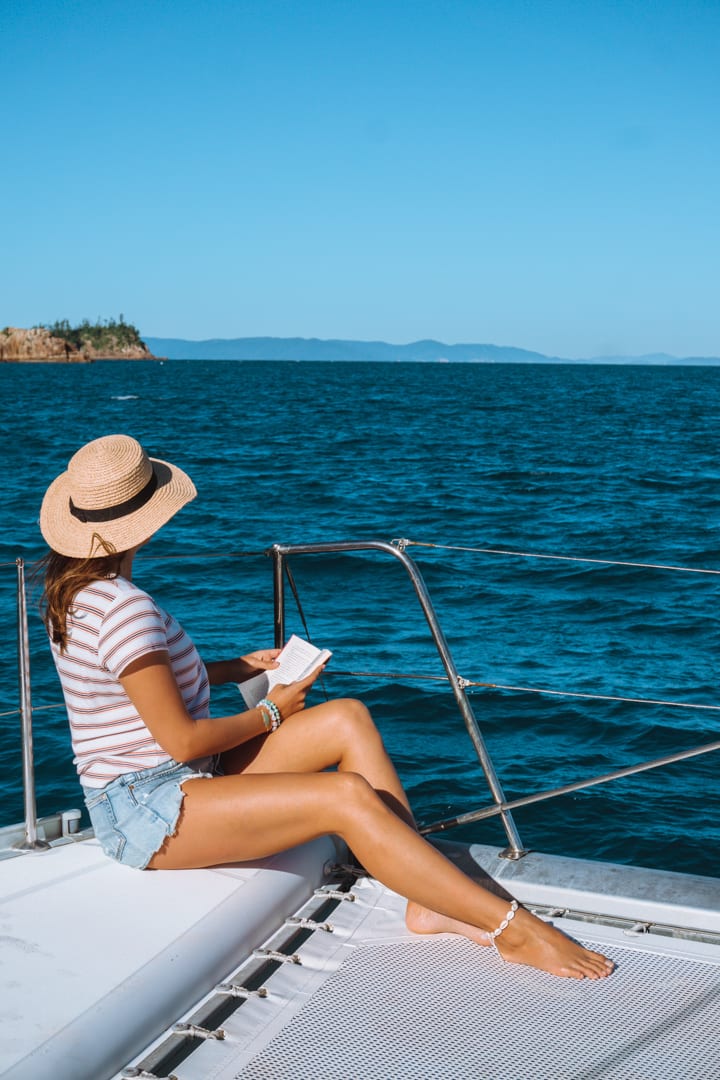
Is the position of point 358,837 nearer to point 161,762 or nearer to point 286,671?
point 161,762

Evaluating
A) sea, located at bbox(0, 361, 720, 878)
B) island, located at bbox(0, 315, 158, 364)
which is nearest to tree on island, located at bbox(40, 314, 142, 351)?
island, located at bbox(0, 315, 158, 364)

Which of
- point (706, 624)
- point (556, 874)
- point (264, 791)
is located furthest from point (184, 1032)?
point (706, 624)

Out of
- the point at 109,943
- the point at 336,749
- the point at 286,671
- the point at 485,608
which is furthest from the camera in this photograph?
the point at 485,608

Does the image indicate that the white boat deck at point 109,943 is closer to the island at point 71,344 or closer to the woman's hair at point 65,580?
the woman's hair at point 65,580

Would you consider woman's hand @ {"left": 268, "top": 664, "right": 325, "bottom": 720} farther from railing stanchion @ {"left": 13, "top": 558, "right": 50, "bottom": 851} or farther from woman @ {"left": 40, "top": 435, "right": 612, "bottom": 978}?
railing stanchion @ {"left": 13, "top": 558, "right": 50, "bottom": 851}

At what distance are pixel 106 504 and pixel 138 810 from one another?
0.62 meters

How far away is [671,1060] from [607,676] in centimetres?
595

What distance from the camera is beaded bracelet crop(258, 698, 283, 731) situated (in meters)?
2.57

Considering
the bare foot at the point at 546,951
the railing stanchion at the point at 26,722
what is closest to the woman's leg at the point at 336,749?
the bare foot at the point at 546,951

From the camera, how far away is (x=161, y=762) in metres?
2.35

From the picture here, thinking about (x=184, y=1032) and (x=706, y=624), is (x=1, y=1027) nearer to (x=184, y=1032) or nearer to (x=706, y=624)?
(x=184, y=1032)

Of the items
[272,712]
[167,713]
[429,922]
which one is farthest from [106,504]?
[429,922]

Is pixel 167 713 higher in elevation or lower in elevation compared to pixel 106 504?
lower

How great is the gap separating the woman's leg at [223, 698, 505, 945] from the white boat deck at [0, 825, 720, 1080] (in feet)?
0.69
